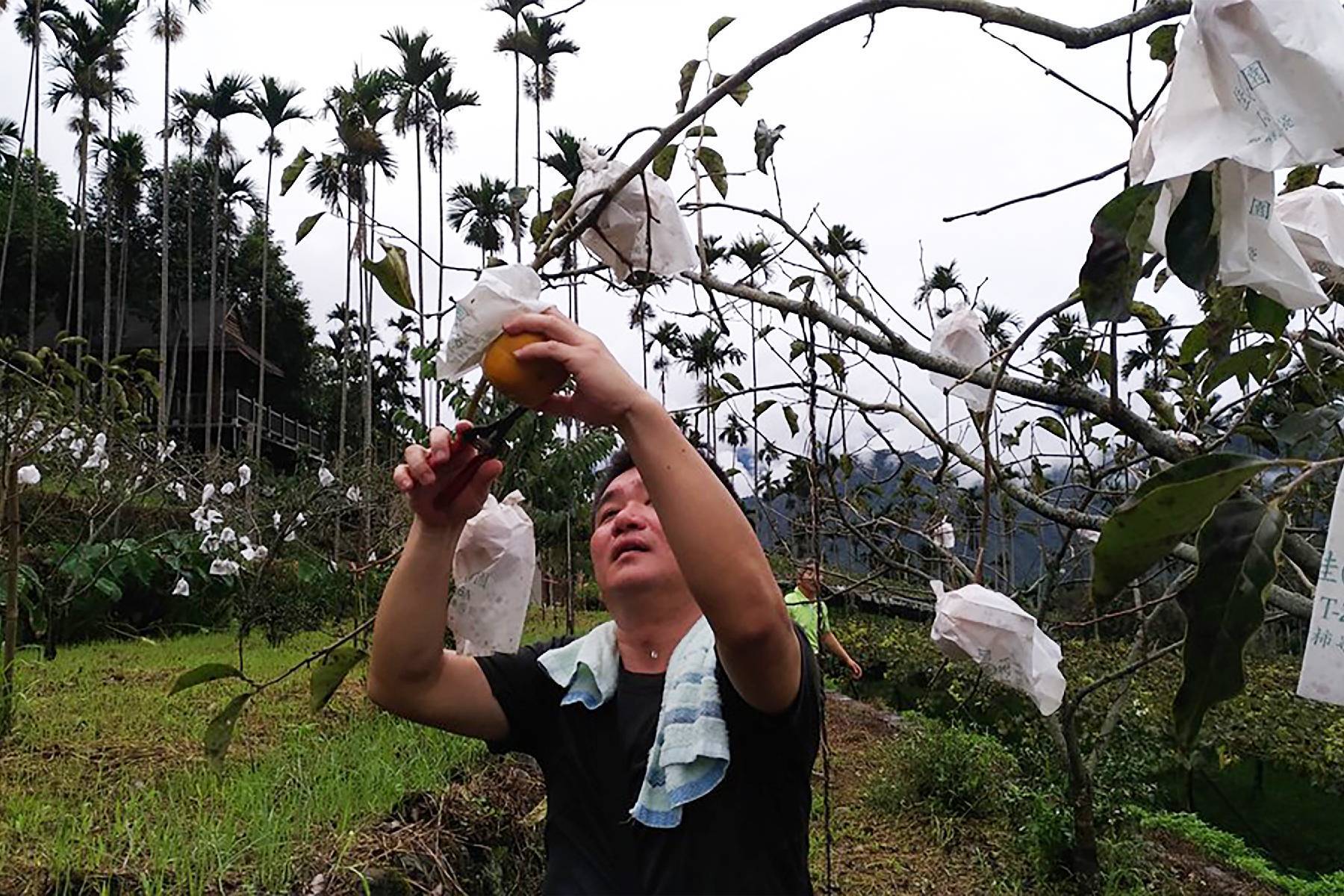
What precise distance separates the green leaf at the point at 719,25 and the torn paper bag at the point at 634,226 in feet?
0.53

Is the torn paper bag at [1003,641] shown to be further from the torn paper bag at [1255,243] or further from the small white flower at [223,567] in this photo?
the small white flower at [223,567]

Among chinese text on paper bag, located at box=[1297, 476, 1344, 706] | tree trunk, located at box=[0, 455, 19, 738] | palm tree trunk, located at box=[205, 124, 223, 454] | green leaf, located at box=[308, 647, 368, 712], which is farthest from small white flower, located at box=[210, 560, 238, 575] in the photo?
palm tree trunk, located at box=[205, 124, 223, 454]

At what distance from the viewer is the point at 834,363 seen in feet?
A: 7.27

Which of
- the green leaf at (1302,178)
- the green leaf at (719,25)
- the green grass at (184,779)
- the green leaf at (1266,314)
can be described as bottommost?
the green grass at (184,779)

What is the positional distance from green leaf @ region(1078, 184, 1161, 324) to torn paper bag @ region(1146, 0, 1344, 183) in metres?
0.05

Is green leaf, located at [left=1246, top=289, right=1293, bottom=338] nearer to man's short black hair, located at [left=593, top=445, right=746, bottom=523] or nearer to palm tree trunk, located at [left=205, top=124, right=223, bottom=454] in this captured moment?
man's short black hair, located at [left=593, top=445, right=746, bottom=523]

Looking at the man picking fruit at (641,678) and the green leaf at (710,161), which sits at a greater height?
the green leaf at (710,161)

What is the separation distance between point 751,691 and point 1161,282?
735 millimetres

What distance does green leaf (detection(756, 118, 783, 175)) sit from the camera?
1.41 meters

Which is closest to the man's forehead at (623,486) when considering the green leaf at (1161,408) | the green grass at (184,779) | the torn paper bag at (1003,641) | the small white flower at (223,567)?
the torn paper bag at (1003,641)

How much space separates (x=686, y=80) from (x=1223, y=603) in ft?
2.29

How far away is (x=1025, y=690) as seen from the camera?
1226 millimetres

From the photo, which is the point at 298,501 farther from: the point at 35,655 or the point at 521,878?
the point at 521,878

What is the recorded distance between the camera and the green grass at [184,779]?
2.08 meters
